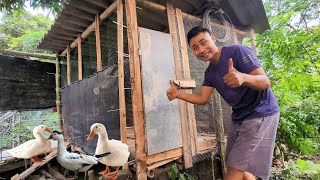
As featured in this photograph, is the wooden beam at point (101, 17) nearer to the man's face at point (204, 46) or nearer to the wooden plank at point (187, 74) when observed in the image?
the wooden plank at point (187, 74)

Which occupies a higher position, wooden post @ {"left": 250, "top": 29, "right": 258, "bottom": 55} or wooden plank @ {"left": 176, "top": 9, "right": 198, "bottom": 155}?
wooden post @ {"left": 250, "top": 29, "right": 258, "bottom": 55}

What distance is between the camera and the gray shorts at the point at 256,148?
1.99m

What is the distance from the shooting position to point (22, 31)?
14102mm

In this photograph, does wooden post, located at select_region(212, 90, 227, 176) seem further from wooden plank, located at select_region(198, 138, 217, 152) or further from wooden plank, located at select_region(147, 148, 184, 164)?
wooden plank, located at select_region(147, 148, 184, 164)

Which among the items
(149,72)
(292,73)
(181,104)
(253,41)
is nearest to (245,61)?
(149,72)

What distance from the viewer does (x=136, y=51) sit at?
325 cm

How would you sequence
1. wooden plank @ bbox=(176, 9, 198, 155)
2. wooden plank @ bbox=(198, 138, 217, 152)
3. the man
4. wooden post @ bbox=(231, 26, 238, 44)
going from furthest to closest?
wooden post @ bbox=(231, 26, 238, 44) < wooden plank @ bbox=(198, 138, 217, 152) < wooden plank @ bbox=(176, 9, 198, 155) < the man

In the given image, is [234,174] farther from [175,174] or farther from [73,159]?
[73,159]

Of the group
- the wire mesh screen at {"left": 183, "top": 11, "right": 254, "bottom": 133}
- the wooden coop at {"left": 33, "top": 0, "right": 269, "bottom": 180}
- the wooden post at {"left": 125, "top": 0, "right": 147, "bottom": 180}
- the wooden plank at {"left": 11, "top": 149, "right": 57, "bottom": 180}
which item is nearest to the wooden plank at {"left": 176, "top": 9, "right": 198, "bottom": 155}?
the wooden coop at {"left": 33, "top": 0, "right": 269, "bottom": 180}

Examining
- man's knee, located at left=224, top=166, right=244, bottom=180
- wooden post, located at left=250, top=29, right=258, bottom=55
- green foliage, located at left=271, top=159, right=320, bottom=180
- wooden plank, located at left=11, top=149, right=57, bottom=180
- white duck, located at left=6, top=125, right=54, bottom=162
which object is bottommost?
green foliage, located at left=271, top=159, right=320, bottom=180

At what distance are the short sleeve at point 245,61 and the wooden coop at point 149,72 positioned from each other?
62.9 inches

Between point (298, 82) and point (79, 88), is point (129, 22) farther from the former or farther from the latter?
point (298, 82)

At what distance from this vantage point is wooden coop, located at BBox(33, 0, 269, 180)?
3270mm

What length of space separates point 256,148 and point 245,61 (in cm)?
86
